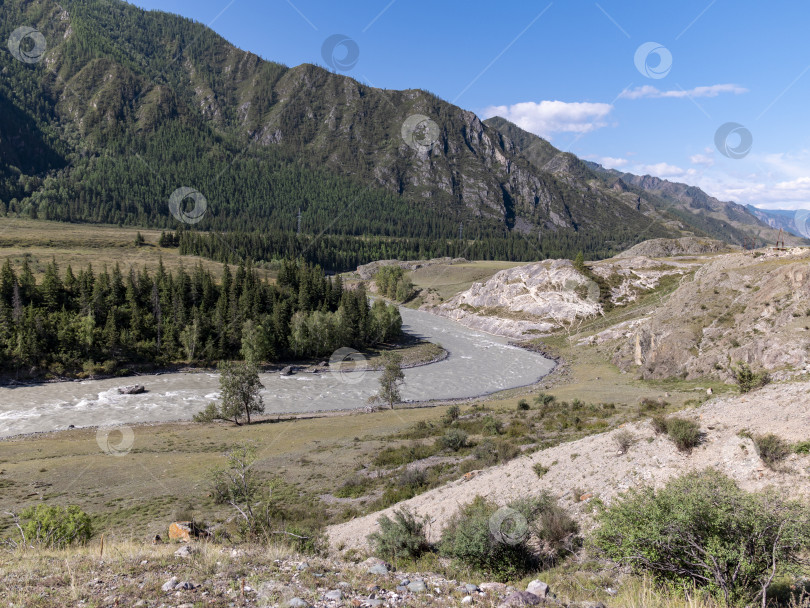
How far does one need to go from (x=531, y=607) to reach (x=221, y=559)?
284 inches

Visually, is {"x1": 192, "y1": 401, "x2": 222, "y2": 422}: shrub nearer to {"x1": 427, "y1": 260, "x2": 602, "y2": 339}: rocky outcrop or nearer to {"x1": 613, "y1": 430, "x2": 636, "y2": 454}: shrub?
{"x1": 613, "y1": 430, "x2": 636, "y2": 454}: shrub

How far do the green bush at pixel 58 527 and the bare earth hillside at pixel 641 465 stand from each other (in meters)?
9.72

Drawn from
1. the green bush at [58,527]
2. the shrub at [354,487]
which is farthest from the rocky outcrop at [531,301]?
the green bush at [58,527]

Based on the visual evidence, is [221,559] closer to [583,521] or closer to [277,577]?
[277,577]

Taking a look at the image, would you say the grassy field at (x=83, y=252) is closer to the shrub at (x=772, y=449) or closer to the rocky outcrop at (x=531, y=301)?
the rocky outcrop at (x=531, y=301)

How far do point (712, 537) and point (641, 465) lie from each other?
7954 mm

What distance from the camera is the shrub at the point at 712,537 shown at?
8.25m

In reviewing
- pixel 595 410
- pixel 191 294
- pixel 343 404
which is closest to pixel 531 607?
pixel 595 410

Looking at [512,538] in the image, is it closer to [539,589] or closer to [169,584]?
[539,589]

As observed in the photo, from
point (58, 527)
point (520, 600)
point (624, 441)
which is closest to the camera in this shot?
point (520, 600)

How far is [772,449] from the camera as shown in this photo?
13750mm

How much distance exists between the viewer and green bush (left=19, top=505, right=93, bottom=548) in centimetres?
1577

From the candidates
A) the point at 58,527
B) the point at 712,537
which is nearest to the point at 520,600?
the point at 712,537

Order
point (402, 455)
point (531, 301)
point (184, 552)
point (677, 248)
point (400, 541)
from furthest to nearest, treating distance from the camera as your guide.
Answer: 1. point (677, 248)
2. point (531, 301)
3. point (402, 455)
4. point (400, 541)
5. point (184, 552)
